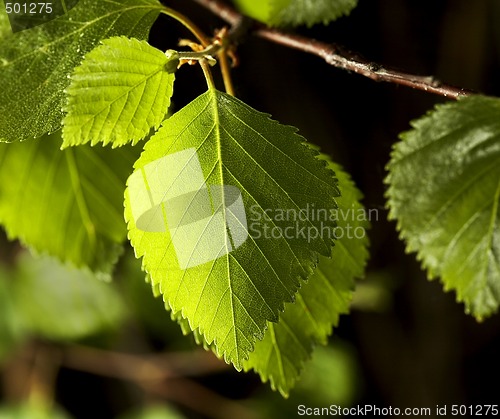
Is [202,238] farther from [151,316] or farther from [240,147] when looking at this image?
[151,316]

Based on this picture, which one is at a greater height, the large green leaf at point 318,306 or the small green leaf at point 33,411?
the large green leaf at point 318,306

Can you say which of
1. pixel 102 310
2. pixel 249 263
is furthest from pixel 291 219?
pixel 102 310

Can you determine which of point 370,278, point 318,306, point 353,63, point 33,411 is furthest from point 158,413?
point 353,63

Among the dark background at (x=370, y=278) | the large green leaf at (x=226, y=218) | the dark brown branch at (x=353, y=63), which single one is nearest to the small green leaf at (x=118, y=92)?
the large green leaf at (x=226, y=218)

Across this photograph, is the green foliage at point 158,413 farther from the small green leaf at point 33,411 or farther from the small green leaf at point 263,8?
the small green leaf at point 263,8

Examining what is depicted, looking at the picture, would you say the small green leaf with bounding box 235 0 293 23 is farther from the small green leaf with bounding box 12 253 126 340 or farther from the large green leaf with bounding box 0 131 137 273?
the small green leaf with bounding box 12 253 126 340

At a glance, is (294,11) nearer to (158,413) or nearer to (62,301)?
(62,301)

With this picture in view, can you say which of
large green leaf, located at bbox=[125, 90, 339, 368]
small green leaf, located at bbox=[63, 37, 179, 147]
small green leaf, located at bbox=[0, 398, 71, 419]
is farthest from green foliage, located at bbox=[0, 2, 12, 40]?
small green leaf, located at bbox=[0, 398, 71, 419]
